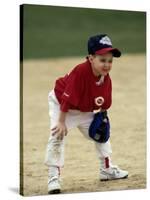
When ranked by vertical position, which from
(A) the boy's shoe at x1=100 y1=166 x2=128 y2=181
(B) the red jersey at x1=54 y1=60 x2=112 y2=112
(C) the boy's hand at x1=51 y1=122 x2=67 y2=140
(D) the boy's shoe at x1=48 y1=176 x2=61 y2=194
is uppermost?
(B) the red jersey at x1=54 y1=60 x2=112 y2=112

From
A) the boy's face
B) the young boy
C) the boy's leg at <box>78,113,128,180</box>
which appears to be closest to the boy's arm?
the young boy

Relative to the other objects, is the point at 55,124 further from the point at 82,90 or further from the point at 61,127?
the point at 82,90

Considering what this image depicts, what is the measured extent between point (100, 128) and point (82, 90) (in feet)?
1.06

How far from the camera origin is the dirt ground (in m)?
5.18

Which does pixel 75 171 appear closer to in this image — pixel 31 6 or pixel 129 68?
pixel 31 6

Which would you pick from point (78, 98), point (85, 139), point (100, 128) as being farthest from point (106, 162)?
point (85, 139)

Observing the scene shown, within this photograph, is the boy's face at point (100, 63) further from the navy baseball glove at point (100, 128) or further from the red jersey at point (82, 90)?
the navy baseball glove at point (100, 128)

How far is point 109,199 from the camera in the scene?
16.6 ft

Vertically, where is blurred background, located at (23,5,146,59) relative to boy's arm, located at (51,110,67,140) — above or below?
above

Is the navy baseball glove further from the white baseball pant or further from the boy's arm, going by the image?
the boy's arm

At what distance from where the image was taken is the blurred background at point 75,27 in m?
5.38

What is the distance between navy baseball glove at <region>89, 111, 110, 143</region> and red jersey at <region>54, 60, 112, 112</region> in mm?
70

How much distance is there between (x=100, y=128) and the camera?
5062 millimetres

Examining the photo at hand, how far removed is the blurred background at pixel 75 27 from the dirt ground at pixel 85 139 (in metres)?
0.29
